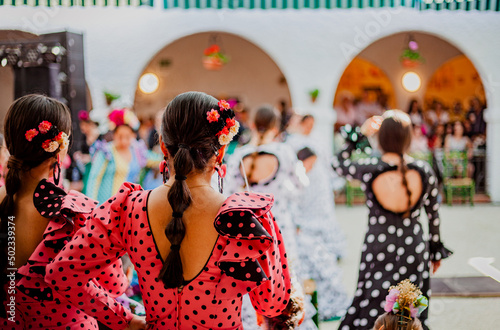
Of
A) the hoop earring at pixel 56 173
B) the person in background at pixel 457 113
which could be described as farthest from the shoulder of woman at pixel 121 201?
the person in background at pixel 457 113

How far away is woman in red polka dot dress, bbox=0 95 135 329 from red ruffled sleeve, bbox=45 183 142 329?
178mm

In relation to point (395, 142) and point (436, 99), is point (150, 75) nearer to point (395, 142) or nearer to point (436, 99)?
point (436, 99)

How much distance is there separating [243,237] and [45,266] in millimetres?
793

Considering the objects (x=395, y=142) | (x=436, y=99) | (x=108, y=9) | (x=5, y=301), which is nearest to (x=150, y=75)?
(x=108, y=9)

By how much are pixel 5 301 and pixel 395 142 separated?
2.19 m

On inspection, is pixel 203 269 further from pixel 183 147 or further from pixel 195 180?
pixel 183 147

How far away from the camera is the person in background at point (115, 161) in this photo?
4.94 meters

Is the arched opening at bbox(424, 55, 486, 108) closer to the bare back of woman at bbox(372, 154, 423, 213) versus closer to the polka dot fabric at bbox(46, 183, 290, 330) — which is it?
the bare back of woman at bbox(372, 154, 423, 213)

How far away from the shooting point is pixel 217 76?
1318 centimetres

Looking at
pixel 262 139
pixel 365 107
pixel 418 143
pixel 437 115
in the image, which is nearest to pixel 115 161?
pixel 262 139

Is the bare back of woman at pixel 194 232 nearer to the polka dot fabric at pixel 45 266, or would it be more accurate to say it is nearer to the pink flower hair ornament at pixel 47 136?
the polka dot fabric at pixel 45 266

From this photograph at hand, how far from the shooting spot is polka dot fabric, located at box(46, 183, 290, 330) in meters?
1.60

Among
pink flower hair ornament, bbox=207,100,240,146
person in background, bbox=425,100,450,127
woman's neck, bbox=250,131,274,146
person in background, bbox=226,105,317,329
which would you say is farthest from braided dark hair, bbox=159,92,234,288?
person in background, bbox=425,100,450,127

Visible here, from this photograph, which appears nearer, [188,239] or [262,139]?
[188,239]
